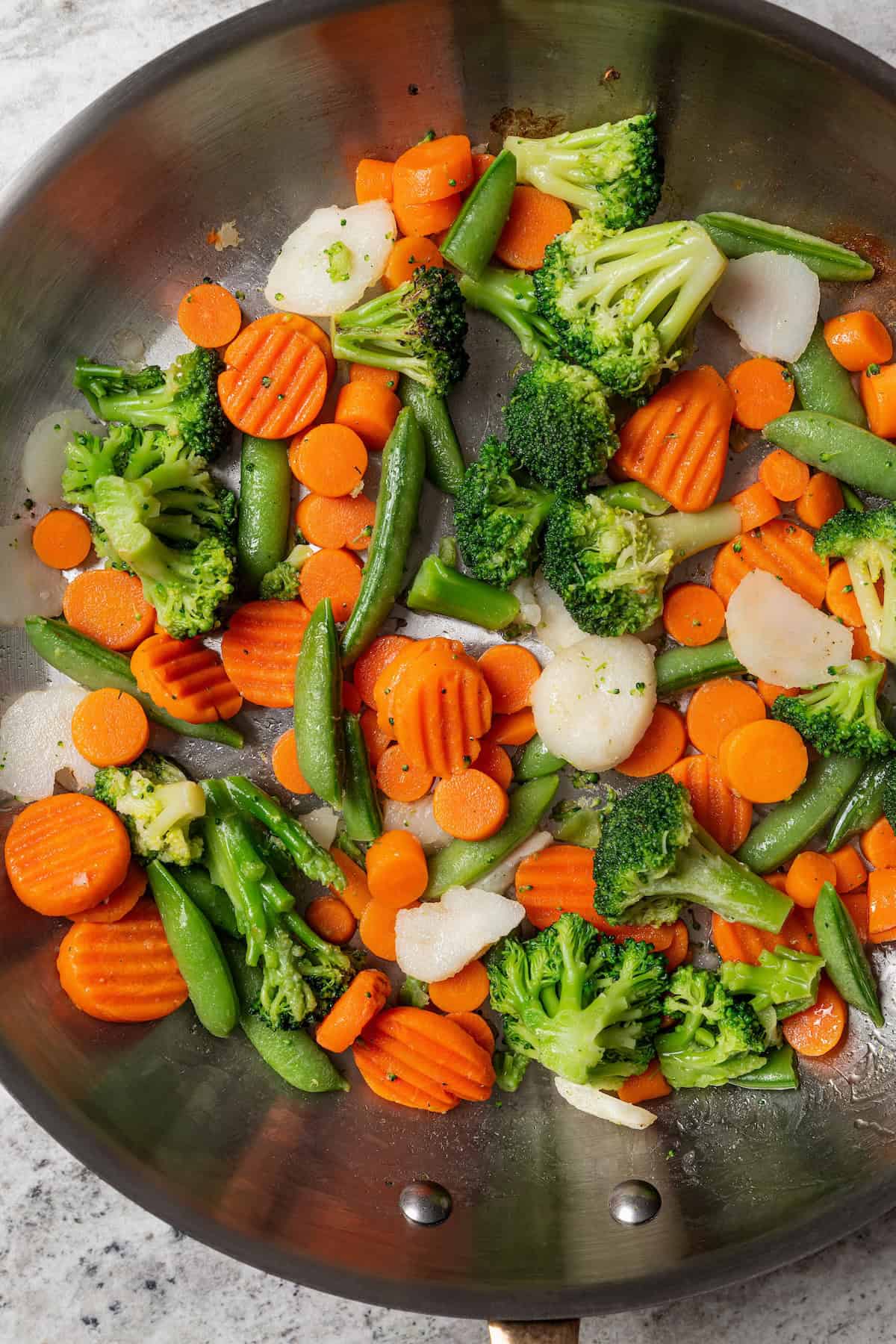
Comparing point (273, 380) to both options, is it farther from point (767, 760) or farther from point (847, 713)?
point (847, 713)

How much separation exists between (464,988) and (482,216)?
260 cm

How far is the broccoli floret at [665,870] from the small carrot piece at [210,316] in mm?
2141

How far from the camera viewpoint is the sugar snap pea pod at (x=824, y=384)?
3494 millimetres

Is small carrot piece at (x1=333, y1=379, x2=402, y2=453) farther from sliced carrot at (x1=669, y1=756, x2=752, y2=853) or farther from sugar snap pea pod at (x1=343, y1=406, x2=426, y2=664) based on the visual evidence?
sliced carrot at (x1=669, y1=756, x2=752, y2=853)

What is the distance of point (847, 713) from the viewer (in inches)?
132

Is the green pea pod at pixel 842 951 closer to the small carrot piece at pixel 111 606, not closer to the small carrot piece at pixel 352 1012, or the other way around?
the small carrot piece at pixel 352 1012

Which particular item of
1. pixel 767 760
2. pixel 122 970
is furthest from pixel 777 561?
pixel 122 970

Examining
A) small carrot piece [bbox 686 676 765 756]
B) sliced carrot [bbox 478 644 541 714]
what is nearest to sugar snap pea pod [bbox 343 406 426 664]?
sliced carrot [bbox 478 644 541 714]

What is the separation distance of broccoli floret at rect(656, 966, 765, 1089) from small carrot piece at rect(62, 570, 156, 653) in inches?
87.5

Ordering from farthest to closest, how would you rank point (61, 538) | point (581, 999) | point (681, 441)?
point (61, 538) < point (681, 441) < point (581, 999)

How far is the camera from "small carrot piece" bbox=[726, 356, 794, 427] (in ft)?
11.5

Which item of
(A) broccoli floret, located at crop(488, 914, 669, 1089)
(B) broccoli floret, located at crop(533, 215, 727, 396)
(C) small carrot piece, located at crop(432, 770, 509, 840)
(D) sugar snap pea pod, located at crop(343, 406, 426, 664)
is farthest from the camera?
(C) small carrot piece, located at crop(432, 770, 509, 840)

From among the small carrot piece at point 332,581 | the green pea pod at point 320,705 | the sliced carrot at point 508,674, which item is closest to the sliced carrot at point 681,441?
the sliced carrot at point 508,674

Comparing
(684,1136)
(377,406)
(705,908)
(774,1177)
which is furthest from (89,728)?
(774,1177)
